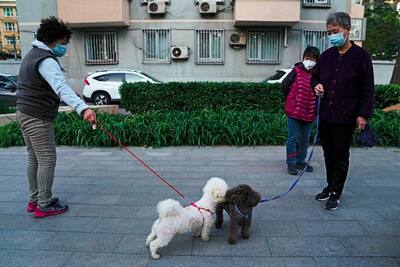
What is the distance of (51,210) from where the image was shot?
3633 millimetres

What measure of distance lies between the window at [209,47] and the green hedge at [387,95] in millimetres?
8552

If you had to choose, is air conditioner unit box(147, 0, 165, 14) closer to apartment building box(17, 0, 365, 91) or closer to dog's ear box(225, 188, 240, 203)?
apartment building box(17, 0, 365, 91)

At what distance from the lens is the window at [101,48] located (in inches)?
650

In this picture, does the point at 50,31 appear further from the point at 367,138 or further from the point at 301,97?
the point at 367,138

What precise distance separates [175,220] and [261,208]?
1342 millimetres

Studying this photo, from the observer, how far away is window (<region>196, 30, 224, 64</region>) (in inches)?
632

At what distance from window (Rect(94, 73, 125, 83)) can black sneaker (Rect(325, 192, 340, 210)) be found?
11707 mm

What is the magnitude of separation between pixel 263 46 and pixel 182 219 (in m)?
14.5

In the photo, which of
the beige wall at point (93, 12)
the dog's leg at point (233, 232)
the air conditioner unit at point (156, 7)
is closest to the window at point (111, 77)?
the beige wall at point (93, 12)

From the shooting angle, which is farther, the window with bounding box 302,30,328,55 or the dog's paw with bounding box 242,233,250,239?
the window with bounding box 302,30,328,55

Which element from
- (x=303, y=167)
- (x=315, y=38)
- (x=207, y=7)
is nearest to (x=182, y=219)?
(x=303, y=167)

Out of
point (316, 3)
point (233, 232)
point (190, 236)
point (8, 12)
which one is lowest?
point (190, 236)

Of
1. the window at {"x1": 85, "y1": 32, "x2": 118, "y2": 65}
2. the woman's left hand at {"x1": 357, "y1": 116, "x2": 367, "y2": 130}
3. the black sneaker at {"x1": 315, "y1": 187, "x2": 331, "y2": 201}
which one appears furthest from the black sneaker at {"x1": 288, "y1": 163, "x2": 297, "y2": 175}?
the window at {"x1": 85, "y1": 32, "x2": 118, "y2": 65}

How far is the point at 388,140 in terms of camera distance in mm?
6617
